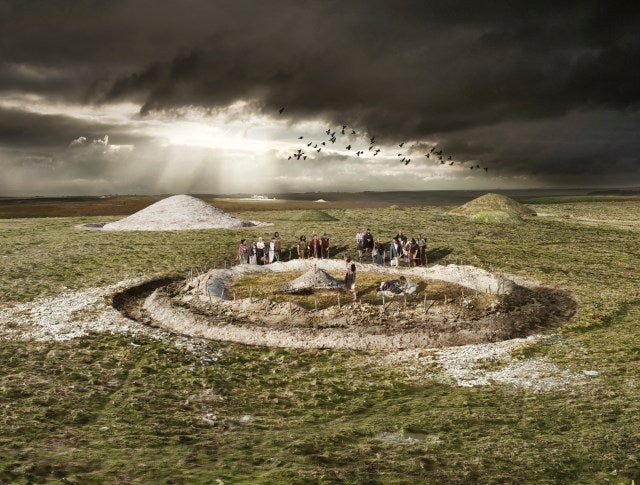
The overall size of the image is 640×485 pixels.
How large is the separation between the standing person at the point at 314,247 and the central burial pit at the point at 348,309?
4785 millimetres

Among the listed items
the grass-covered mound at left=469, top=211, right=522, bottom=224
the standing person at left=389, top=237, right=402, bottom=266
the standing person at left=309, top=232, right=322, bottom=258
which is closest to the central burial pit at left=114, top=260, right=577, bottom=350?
the standing person at left=389, top=237, right=402, bottom=266

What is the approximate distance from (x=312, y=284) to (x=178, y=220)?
3239cm

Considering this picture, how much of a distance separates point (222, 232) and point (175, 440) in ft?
125

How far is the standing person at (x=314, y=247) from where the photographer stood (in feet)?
112

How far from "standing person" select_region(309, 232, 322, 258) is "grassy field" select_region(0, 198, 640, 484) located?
607 inches

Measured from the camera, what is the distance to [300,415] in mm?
13562

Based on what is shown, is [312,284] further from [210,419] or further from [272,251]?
[210,419]

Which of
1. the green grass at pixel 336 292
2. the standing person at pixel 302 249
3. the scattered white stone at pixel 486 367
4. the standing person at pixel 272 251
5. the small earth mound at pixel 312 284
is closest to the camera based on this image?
the scattered white stone at pixel 486 367

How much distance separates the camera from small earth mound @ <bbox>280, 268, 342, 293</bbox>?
25875 mm

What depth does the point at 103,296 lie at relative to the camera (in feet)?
85.9

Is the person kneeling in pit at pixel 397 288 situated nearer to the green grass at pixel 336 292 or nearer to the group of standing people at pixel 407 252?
the green grass at pixel 336 292

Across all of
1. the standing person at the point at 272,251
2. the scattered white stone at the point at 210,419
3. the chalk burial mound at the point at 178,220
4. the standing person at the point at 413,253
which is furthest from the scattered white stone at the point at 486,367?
the chalk burial mound at the point at 178,220

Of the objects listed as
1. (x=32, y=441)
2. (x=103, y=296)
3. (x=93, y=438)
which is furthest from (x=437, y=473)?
(x=103, y=296)

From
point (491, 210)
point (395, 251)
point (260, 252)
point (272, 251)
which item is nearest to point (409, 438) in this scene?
point (395, 251)
